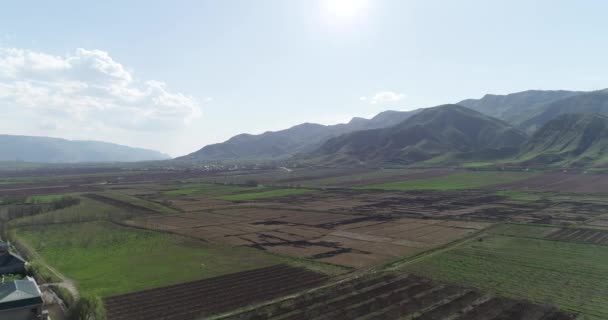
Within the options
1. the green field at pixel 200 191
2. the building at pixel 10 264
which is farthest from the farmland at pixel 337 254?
the green field at pixel 200 191

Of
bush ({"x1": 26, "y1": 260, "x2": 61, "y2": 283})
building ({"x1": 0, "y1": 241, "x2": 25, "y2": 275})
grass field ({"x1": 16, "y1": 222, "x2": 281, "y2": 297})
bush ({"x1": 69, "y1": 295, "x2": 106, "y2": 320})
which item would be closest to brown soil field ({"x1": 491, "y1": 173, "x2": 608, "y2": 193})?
grass field ({"x1": 16, "y1": 222, "x2": 281, "y2": 297})

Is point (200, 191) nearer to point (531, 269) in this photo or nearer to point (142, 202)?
point (142, 202)

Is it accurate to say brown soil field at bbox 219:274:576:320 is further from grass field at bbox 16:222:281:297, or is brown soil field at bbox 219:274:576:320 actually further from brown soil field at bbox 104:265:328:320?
grass field at bbox 16:222:281:297

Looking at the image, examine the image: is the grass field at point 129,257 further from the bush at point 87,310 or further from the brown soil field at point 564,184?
the brown soil field at point 564,184

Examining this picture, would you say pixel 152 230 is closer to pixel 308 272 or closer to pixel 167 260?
pixel 167 260

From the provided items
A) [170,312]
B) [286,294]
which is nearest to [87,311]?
[170,312]
